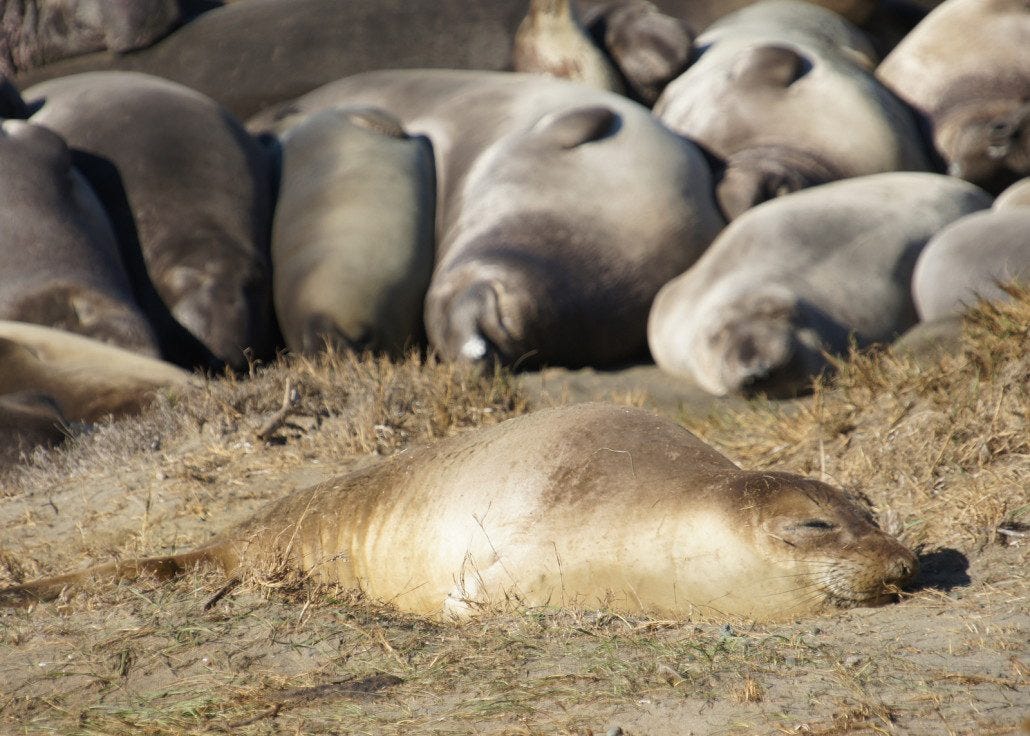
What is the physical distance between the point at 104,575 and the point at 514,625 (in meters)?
1.14

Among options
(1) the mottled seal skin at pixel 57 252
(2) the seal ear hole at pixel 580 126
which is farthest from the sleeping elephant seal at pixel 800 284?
(1) the mottled seal skin at pixel 57 252

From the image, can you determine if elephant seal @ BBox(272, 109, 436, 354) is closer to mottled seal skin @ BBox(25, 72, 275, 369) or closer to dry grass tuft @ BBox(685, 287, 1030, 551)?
mottled seal skin @ BBox(25, 72, 275, 369)

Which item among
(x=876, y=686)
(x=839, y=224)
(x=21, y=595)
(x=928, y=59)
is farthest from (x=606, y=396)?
(x=928, y=59)

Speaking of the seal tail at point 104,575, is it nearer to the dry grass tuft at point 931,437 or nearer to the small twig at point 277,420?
the small twig at point 277,420

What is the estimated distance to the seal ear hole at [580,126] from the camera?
7418mm

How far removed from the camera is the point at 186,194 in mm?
7641

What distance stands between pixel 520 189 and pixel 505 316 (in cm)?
97

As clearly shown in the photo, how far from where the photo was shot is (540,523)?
10.7ft

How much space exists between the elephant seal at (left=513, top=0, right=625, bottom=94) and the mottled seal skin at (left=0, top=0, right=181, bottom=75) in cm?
296

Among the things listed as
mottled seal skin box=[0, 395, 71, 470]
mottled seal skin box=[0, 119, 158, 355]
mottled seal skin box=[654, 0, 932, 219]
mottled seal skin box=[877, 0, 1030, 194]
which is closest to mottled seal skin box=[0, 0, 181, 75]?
mottled seal skin box=[0, 119, 158, 355]

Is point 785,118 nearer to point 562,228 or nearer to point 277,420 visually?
point 562,228

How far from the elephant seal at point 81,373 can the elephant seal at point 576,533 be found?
208 cm

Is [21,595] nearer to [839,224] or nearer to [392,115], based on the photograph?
[839,224]

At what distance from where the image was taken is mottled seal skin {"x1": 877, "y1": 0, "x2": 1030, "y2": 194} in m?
8.37
